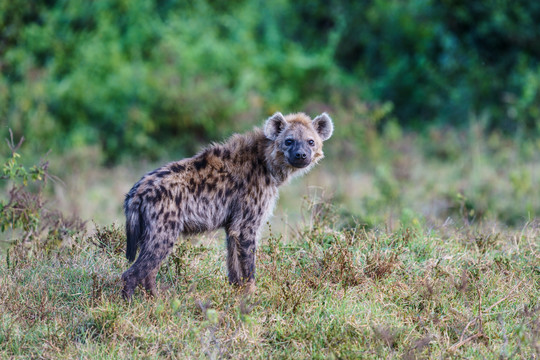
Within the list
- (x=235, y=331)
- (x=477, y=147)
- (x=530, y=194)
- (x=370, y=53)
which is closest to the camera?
(x=235, y=331)

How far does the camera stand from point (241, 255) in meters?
5.56

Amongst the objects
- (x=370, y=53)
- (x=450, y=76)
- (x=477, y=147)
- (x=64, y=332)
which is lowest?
(x=64, y=332)

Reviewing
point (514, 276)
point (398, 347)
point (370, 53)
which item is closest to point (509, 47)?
point (370, 53)

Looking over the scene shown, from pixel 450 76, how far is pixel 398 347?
11976 millimetres

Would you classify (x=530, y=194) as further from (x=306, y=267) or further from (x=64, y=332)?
(x=64, y=332)

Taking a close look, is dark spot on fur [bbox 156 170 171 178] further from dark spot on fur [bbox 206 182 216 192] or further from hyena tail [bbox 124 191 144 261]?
dark spot on fur [bbox 206 182 216 192]

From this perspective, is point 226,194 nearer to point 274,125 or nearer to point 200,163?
point 200,163

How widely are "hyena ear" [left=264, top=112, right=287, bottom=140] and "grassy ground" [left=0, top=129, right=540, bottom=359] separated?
0.78 metres

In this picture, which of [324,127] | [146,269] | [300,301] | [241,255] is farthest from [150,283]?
[324,127]

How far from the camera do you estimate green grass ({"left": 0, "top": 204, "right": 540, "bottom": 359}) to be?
4.58 metres

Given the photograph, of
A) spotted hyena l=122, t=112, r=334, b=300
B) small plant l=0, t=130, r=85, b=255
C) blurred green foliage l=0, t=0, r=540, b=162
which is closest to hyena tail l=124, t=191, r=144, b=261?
spotted hyena l=122, t=112, r=334, b=300

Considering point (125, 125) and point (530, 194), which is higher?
point (125, 125)

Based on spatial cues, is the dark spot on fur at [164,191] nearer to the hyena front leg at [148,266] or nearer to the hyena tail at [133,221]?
the hyena tail at [133,221]

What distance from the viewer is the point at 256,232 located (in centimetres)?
573
